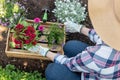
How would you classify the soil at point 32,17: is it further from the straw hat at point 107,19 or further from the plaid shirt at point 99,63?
the straw hat at point 107,19

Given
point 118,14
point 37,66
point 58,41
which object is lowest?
point 37,66

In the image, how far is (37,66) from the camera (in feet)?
11.7

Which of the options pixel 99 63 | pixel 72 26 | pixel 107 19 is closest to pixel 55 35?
pixel 72 26

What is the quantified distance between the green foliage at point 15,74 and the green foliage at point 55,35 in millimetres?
363

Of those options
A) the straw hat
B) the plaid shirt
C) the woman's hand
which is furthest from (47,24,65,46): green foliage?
the straw hat

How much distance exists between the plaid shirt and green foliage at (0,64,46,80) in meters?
0.68

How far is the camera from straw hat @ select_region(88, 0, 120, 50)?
2.27m

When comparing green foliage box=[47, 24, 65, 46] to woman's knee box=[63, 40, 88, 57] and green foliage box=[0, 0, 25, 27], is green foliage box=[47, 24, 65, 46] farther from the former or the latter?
green foliage box=[0, 0, 25, 27]

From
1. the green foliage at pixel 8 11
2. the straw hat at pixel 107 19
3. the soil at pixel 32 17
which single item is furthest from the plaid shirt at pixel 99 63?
the green foliage at pixel 8 11

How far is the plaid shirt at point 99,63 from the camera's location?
103 inches

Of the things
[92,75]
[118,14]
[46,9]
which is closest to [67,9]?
[46,9]

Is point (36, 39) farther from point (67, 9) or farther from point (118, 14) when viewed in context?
point (118, 14)

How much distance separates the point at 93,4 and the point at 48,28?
41.4 inches

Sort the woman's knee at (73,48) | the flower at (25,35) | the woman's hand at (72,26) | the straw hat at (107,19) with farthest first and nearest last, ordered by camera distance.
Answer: the woman's hand at (72,26), the woman's knee at (73,48), the flower at (25,35), the straw hat at (107,19)
